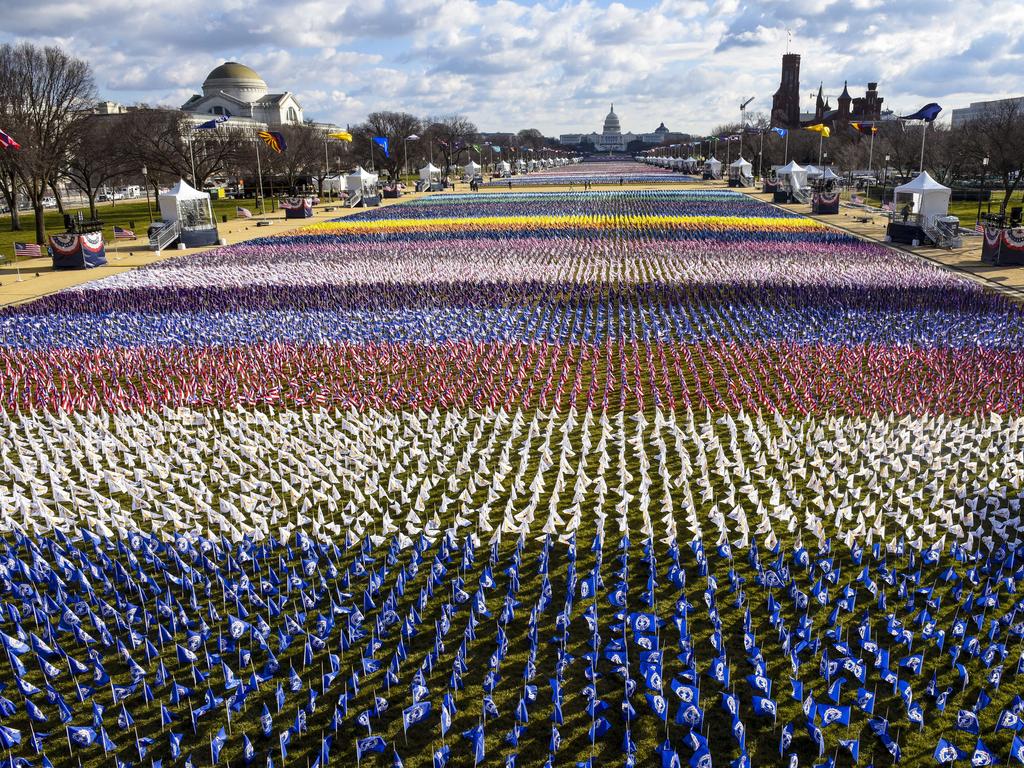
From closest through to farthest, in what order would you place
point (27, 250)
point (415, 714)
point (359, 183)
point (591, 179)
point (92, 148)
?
point (415, 714) < point (27, 250) < point (92, 148) < point (359, 183) < point (591, 179)

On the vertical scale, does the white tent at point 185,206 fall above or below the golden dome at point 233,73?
below

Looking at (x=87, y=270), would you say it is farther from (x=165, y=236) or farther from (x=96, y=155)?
(x=96, y=155)

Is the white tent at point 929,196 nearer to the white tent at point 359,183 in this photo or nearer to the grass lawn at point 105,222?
the grass lawn at point 105,222

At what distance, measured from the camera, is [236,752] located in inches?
266

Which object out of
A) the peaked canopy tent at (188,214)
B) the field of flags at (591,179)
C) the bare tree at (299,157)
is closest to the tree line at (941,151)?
the field of flags at (591,179)

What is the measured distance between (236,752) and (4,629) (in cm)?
319

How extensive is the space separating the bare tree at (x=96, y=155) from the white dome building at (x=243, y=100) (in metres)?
88.6

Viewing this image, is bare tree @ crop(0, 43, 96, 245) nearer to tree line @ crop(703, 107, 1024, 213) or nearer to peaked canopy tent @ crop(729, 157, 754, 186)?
tree line @ crop(703, 107, 1024, 213)

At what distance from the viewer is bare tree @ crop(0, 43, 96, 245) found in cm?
4206

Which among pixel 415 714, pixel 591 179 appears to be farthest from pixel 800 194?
pixel 415 714

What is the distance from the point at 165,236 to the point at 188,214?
8.12 ft

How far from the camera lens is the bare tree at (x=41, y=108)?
42062 mm

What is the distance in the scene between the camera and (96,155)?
5484 centimetres

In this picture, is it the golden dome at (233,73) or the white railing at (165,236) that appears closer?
the white railing at (165,236)
